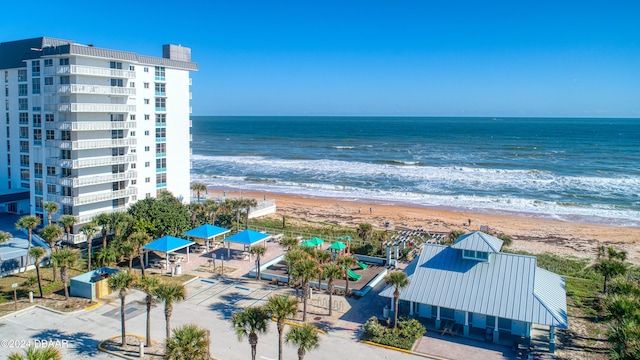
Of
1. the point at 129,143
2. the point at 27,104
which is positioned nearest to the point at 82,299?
the point at 129,143

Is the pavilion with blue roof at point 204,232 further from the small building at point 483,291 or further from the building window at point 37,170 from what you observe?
the small building at point 483,291

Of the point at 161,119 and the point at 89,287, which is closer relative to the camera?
the point at 89,287

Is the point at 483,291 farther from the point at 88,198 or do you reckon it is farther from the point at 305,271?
the point at 88,198

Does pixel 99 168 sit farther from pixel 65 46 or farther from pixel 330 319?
pixel 330 319

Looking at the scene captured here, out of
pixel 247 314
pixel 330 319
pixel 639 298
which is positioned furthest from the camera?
pixel 330 319

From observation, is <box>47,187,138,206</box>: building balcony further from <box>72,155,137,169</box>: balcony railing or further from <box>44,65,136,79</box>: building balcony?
<box>44,65,136,79</box>: building balcony

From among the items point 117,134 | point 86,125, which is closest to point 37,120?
point 86,125

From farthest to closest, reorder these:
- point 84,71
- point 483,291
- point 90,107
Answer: point 90,107 < point 84,71 < point 483,291
